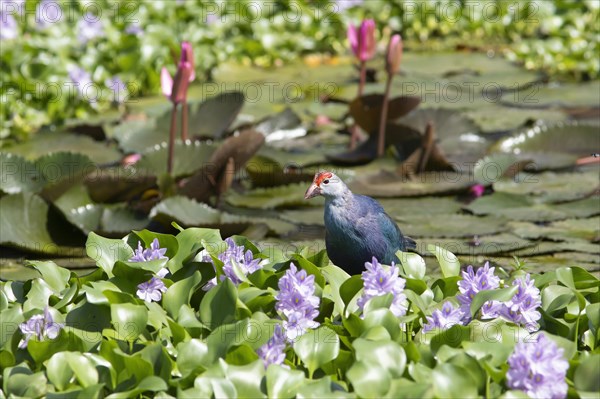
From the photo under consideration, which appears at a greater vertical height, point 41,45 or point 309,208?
point 41,45

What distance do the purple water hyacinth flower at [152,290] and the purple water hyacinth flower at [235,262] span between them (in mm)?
126

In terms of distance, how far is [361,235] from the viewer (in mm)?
3471

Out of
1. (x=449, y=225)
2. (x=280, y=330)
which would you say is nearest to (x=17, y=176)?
(x=449, y=225)

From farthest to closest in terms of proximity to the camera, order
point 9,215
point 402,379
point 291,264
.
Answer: point 9,215 < point 291,264 < point 402,379

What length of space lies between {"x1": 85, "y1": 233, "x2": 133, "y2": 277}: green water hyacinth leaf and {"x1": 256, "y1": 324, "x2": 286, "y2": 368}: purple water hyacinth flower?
619 mm

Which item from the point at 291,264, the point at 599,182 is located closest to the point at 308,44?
the point at 599,182

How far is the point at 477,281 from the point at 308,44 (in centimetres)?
534

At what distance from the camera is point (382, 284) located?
2783 mm

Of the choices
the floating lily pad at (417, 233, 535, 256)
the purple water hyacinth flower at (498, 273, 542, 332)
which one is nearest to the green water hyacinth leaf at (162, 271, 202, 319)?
the purple water hyacinth flower at (498, 273, 542, 332)

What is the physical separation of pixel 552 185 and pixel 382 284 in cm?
256

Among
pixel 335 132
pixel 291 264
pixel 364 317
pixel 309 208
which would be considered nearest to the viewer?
pixel 364 317

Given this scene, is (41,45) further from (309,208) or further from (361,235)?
(361,235)

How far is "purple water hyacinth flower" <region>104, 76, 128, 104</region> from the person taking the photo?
6.41 meters

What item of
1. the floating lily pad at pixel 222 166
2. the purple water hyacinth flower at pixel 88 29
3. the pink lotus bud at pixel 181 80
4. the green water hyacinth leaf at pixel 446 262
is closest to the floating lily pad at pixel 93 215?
the floating lily pad at pixel 222 166
